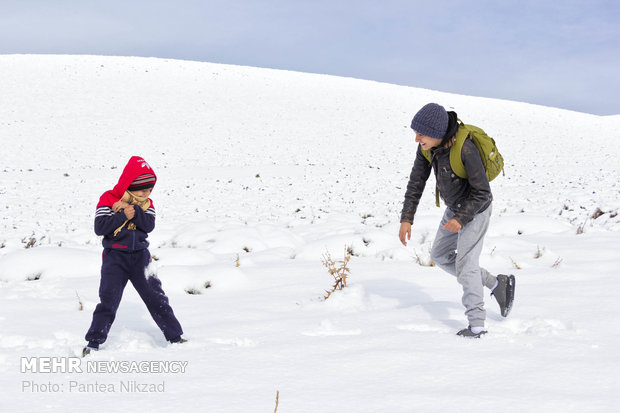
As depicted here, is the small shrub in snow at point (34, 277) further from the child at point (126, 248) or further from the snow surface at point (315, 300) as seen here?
the child at point (126, 248)

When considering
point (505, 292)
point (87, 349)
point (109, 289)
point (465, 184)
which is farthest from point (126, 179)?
point (505, 292)

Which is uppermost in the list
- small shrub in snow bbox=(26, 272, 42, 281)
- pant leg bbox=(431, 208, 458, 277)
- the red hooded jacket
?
the red hooded jacket

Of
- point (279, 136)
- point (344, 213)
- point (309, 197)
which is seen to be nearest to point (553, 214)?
point (344, 213)

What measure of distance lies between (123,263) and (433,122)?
2344mm

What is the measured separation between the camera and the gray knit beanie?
129 inches

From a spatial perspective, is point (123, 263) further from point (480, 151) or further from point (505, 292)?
point (505, 292)

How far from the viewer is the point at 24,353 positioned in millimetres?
3121

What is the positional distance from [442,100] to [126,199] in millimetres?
39856

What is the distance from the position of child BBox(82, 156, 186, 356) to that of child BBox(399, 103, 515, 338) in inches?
74.7

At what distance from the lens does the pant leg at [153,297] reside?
11.0 ft

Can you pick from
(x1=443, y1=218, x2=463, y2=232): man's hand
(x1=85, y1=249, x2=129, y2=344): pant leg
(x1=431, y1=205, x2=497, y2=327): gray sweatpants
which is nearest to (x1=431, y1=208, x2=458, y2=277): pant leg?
(x1=431, y1=205, x2=497, y2=327): gray sweatpants

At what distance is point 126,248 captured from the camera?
3281mm

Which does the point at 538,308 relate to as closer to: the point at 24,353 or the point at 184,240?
the point at 24,353

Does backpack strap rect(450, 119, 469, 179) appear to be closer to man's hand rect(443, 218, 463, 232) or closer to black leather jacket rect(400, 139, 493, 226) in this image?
black leather jacket rect(400, 139, 493, 226)
